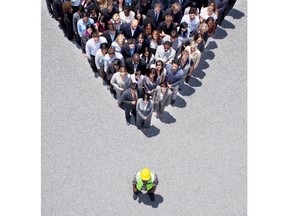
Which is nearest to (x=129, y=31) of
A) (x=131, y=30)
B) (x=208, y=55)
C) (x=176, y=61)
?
(x=131, y=30)

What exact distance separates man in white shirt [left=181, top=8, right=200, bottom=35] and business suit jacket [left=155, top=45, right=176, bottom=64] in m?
1.10

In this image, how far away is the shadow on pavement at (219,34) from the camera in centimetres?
1694

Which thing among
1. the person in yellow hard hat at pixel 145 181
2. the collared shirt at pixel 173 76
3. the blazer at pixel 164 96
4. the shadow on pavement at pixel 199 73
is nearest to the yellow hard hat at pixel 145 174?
the person in yellow hard hat at pixel 145 181

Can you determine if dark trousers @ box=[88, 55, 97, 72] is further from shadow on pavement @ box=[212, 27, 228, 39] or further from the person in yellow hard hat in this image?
shadow on pavement @ box=[212, 27, 228, 39]

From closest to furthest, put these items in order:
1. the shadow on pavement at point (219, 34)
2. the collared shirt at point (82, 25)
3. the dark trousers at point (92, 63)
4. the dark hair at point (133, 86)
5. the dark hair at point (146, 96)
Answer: the dark hair at point (146, 96), the dark hair at point (133, 86), the collared shirt at point (82, 25), the dark trousers at point (92, 63), the shadow on pavement at point (219, 34)

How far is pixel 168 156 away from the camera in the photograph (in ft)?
47.8

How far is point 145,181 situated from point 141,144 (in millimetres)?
1838

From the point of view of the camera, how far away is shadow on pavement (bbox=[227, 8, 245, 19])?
17344 mm

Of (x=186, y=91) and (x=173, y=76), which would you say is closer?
(x=173, y=76)

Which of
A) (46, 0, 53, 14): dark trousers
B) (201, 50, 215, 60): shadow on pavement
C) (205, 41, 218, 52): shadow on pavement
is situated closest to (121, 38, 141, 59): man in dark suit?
(201, 50, 215, 60): shadow on pavement

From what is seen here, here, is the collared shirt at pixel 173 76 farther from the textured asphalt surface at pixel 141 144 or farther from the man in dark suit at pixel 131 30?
the man in dark suit at pixel 131 30

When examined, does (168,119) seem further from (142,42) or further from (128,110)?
(142,42)

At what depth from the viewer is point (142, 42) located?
14.7m

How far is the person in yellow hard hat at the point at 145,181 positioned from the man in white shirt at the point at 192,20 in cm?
474
